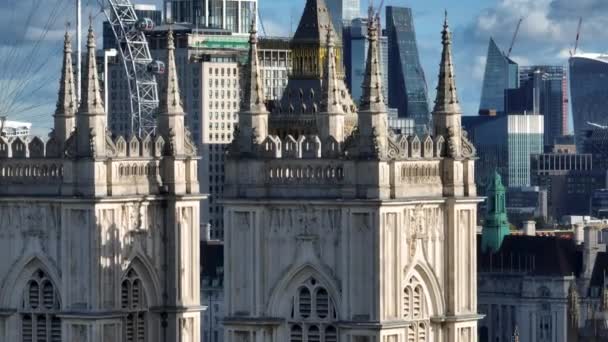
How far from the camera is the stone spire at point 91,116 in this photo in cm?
10500

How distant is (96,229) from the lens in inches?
4112

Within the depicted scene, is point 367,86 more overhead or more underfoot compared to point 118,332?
more overhead

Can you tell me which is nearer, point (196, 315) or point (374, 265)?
point (374, 265)

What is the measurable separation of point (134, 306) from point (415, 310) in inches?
357

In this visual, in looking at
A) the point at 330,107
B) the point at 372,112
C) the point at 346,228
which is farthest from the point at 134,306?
the point at 372,112

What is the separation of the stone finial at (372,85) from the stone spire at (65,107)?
33.0 ft

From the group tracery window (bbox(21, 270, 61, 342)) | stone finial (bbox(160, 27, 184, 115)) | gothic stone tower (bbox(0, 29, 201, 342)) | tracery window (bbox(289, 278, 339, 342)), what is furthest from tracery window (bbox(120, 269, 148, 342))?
tracery window (bbox(289, 278, 339, 342))

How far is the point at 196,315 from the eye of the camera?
10719cm

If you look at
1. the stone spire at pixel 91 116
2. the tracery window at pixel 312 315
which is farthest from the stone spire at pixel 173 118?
the tracery window at pixel 312 315

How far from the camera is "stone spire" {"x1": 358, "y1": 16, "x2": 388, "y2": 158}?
100750 mm

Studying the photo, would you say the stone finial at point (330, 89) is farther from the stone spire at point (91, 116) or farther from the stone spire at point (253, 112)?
the stone spire at point (91, 116)

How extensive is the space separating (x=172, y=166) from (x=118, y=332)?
5626 mm

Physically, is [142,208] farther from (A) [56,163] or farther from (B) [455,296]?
(B) [455,296]

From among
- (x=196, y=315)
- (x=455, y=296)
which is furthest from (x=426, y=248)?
(x=196, y=315)
